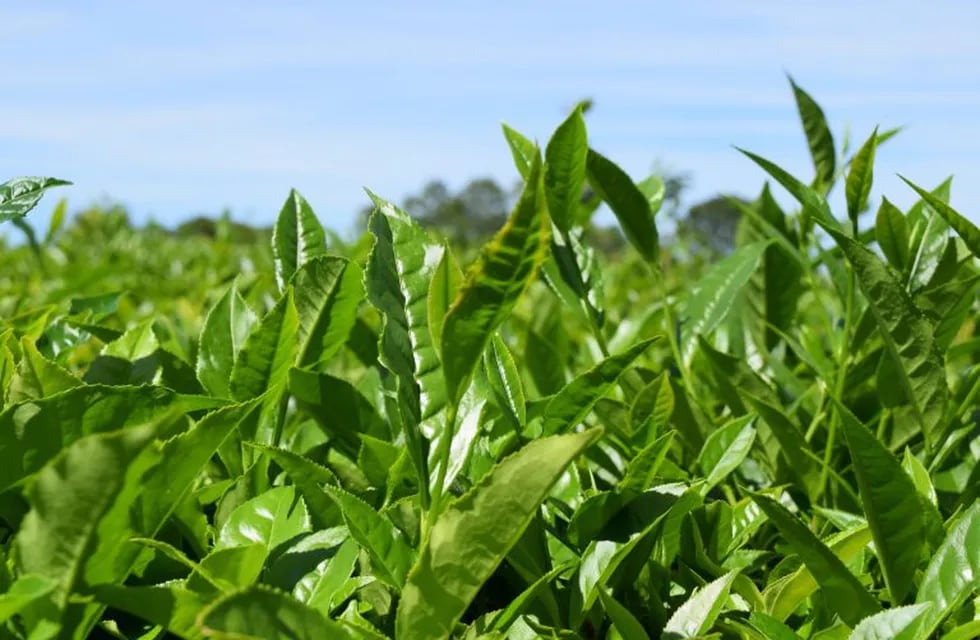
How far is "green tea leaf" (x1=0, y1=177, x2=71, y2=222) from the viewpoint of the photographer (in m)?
1.25

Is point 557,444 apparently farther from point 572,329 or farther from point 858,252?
point 572,329

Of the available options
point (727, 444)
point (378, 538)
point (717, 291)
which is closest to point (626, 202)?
point (717, 291)

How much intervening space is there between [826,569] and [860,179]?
2.25 feet

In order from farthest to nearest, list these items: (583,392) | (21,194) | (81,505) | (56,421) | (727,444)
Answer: (727,444) < (21,194) < (583,392) < (56,421) < (81,505)

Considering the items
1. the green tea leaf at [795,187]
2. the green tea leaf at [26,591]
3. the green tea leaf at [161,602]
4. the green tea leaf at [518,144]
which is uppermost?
the green tea leaf at [518,144]

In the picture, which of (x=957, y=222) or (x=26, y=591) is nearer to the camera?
(x=26, y=591)

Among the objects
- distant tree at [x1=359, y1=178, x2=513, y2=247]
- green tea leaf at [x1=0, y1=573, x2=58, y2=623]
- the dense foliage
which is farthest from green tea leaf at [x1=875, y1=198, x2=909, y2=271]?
distant tree at [x1=359, y1=178, x2=513, y2=247]

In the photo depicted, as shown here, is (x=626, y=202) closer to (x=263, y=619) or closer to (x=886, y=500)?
(x=886, y=500)

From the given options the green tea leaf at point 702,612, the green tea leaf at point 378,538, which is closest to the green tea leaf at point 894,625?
the green tea leaf at point 702,612

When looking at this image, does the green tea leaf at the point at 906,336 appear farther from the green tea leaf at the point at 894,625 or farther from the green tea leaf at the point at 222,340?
the green tea leaf at the point at 222,340

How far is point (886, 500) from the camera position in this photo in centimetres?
112

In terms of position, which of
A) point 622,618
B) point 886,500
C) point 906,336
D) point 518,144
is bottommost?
point 622,618

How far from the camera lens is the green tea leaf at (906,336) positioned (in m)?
1.34

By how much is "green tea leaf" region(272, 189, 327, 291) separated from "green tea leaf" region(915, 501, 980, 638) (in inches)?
36.2
